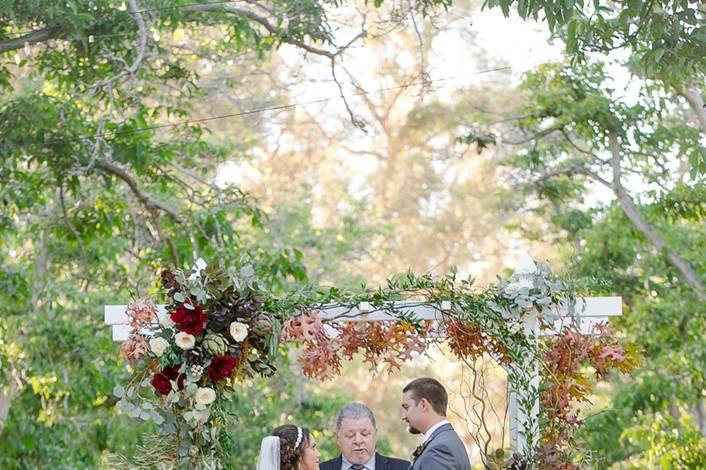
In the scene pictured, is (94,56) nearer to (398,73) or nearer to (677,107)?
(677,107)

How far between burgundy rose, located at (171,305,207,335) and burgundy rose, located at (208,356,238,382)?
14 cm

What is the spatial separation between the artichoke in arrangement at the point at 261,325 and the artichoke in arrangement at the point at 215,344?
0.44 ft

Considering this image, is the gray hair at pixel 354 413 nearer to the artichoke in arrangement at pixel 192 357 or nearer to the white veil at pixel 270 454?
the white veil at pixel 270 454

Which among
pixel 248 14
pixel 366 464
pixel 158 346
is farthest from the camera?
pixel 248 14

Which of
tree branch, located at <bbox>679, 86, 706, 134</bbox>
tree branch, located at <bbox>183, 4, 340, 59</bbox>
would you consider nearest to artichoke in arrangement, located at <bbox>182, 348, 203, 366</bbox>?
tree branch, located at <bbox>183, 4, 340, 59</bbox>

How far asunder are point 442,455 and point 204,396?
1000 millimetres

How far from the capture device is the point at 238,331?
5230 mm

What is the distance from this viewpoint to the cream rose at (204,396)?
5.18 metres

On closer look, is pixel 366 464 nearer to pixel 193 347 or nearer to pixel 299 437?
pixel 299 437

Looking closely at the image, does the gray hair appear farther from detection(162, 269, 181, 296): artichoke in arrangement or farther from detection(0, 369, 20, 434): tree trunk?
detection(0, 369, 20, 434): tree trunk

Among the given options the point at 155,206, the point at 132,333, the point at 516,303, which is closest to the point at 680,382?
the point at 155,206

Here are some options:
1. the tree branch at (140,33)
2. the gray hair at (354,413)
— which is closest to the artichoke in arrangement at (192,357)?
the gray hair at (354,413)

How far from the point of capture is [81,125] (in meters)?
9.50

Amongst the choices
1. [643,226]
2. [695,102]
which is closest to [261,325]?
[695,102]
